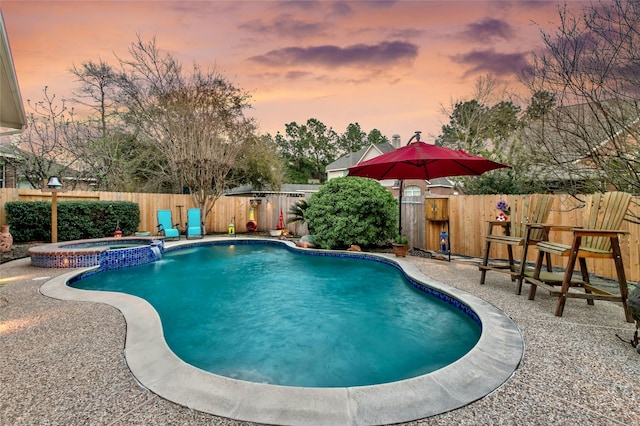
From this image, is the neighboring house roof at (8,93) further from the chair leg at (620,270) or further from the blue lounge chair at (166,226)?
the chair leg at (620,270)

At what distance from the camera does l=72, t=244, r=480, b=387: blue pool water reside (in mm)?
3072

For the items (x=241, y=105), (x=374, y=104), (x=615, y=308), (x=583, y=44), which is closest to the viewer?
(x=615, y=308)

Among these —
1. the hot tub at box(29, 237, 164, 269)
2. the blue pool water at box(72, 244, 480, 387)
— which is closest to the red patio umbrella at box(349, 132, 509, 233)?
the blue pool water at box(72, 244, 480, 387)

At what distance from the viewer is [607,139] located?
4.13m

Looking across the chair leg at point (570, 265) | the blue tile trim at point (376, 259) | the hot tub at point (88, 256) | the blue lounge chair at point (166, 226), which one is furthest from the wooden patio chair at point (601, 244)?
the blue lounge chair at point (166, 226)

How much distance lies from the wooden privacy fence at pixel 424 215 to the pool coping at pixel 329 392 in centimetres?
393

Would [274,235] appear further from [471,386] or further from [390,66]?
[471,386]

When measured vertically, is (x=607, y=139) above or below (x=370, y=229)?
above

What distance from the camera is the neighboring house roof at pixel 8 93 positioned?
4.09 metres

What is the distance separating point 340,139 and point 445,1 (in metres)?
35.3

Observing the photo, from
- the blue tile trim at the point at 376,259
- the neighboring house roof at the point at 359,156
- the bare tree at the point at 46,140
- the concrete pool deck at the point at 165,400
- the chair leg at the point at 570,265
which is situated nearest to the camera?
the concrete pool deck at the point at 165,400

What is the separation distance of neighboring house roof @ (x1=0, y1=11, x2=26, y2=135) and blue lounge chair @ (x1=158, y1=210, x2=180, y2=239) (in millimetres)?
5499

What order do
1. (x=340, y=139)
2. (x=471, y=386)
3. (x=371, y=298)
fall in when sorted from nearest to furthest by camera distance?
1. (x=471, y=386)
2. (x=371, y=298)
3. (x=340, y=139)

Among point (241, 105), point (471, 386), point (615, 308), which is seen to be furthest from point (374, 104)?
point (471, 386)
